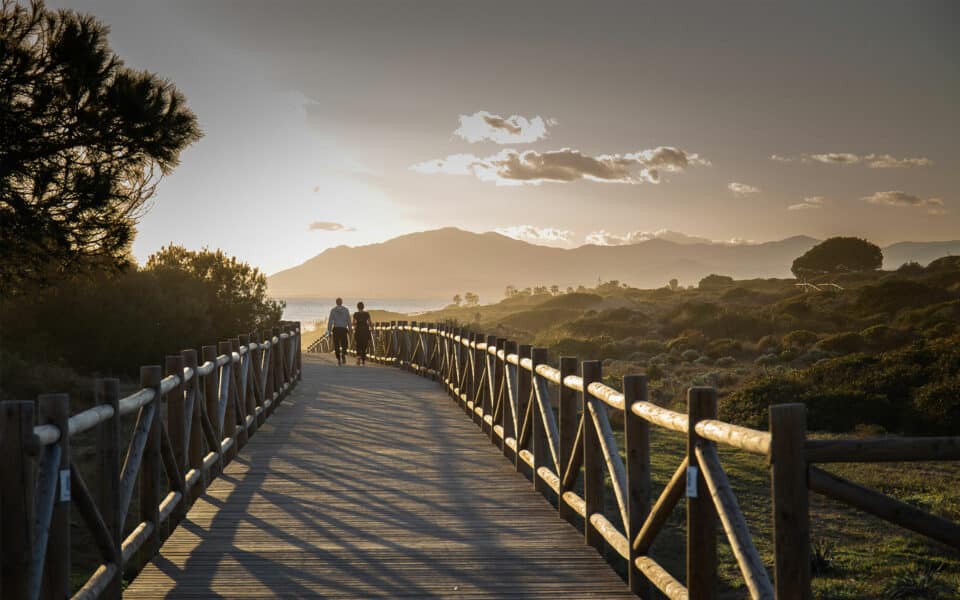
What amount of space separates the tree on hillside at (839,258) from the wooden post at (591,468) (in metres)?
80.7

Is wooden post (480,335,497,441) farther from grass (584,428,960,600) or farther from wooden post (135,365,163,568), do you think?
wooden post (135,365,163,568)

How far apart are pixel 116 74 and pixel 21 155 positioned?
187 centimetres

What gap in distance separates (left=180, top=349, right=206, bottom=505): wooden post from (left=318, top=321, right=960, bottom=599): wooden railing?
10.0 ft

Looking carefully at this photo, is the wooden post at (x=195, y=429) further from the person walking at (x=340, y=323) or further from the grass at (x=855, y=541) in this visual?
the person walking at (x=340, y=323)

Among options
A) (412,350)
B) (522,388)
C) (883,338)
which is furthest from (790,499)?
(883,338)

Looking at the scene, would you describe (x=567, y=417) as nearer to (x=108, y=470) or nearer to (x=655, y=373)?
(x=108, y=470)

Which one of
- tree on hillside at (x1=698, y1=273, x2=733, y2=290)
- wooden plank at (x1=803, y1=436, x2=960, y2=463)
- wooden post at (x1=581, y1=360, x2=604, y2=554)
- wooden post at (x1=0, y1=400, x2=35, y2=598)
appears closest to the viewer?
wooden plank at (x1=803, y1=436, x2=960, y2=463)

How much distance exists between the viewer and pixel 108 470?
4.95 meters

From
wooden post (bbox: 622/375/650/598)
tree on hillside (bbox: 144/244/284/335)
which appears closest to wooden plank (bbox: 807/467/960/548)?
wooden post (bbox: 622/375/650/598)

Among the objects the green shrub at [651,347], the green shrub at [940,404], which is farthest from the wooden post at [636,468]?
the green shrub at [651,347]

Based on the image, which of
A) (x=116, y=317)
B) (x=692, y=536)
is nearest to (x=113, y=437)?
(x=692, y=536)

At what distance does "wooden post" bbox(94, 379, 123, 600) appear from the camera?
194 inches

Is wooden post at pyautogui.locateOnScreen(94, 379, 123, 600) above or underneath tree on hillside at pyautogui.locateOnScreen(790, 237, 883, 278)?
underneath

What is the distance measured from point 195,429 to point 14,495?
13.0 ft
